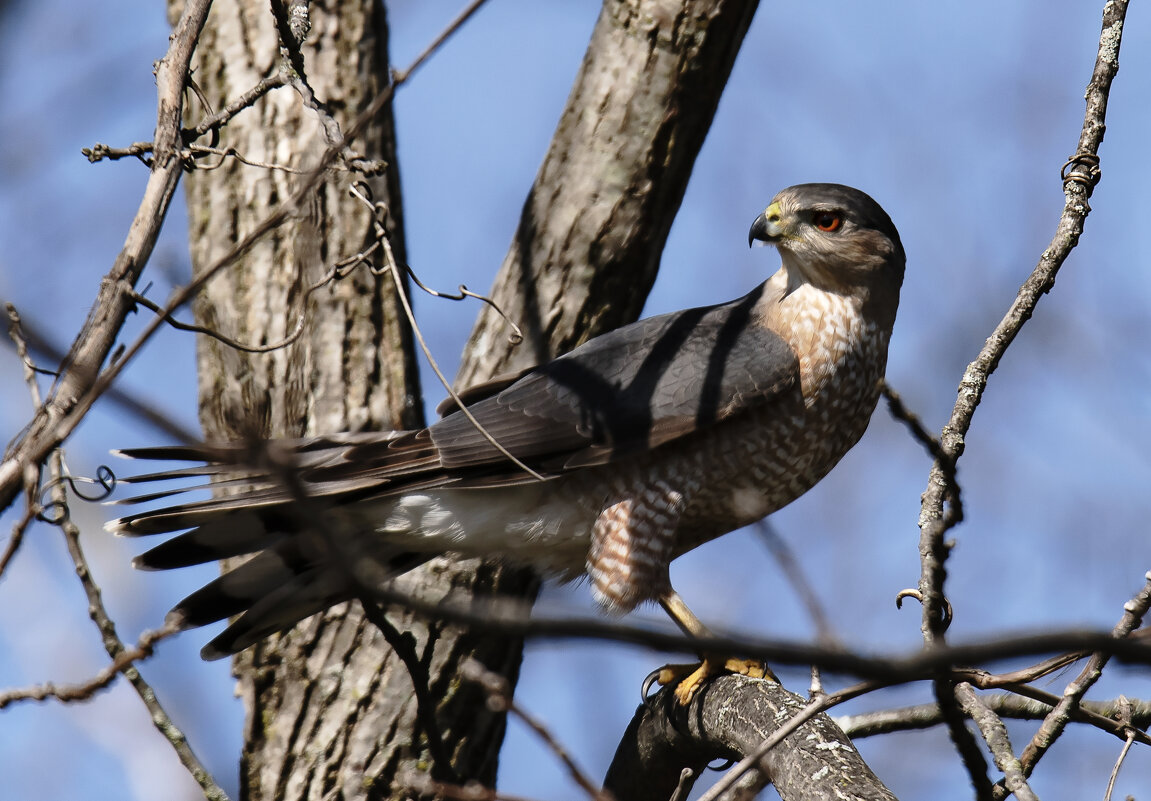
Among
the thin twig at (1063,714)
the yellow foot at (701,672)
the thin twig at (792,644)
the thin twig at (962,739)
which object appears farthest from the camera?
Answer: the yellow foot at (701,672)

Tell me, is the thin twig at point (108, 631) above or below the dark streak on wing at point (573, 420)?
below

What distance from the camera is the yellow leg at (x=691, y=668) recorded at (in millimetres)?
3125

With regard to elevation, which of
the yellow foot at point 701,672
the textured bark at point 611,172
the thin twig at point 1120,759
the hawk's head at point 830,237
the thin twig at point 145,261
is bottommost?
the thin twig at point 1120,759

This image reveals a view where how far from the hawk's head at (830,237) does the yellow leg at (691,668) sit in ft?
3.57

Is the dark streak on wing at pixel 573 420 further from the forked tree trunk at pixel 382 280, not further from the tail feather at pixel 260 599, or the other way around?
the forked tree trunk at pixel 382 280

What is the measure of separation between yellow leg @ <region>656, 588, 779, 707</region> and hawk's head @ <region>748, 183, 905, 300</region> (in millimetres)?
1088

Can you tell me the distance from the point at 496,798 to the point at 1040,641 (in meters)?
1.01

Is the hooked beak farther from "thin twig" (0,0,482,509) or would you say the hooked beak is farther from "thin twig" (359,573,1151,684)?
"thin twig" (359,573,1151,684)

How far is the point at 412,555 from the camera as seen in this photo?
356 centimetres

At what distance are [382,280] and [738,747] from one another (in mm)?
2066

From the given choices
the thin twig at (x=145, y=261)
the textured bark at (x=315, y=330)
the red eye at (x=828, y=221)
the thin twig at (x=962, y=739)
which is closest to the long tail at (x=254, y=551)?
the textured bark at (x=315, y=330)

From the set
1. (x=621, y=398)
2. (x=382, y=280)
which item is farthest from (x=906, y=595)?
(x=382, y=280)

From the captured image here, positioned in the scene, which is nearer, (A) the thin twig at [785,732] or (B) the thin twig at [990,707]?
(A) the thin twig at [785,732]

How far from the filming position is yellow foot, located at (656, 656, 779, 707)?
3.11 m
